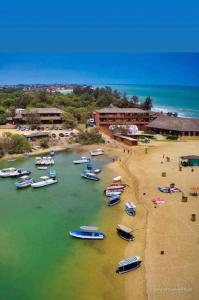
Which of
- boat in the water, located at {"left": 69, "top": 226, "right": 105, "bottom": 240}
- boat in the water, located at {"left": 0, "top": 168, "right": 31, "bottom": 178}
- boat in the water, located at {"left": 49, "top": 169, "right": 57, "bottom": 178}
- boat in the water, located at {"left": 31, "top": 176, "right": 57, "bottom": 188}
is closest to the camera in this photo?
boat in the water, located at {"left": 69, "top": 226, "right": 105, "bottom": 240}

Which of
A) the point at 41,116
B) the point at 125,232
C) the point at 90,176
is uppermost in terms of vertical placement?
the point at 41,116

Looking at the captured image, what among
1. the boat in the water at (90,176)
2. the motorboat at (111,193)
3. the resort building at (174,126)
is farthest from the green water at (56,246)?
the resort building at (174,126)

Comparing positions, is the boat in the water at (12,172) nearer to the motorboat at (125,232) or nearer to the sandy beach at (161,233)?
the sandy beach at (161,233)

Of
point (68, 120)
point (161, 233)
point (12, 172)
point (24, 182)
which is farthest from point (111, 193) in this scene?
Answer: point (68, 120)

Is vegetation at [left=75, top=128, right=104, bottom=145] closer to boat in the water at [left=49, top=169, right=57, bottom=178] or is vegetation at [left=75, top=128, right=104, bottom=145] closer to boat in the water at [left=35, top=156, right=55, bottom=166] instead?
boat in the water at [left=35, top=156, right=55, bottom=166]

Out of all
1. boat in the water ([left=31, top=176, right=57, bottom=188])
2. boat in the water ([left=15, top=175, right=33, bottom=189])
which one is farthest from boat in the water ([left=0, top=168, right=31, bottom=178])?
boat in the water ([left=31, top=176, right=57, bottom=188])

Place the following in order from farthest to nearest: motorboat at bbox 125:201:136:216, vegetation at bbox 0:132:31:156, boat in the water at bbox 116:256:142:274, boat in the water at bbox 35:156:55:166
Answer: vegetation at bbox 0:132:31:156
boat in the water at bbox 35:156:55:166
motorboat at bbox 125:201:136:216
boat in the water at bbox 116:256:142:274

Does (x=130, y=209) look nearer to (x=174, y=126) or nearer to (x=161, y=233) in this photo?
(x=161, y=233)
